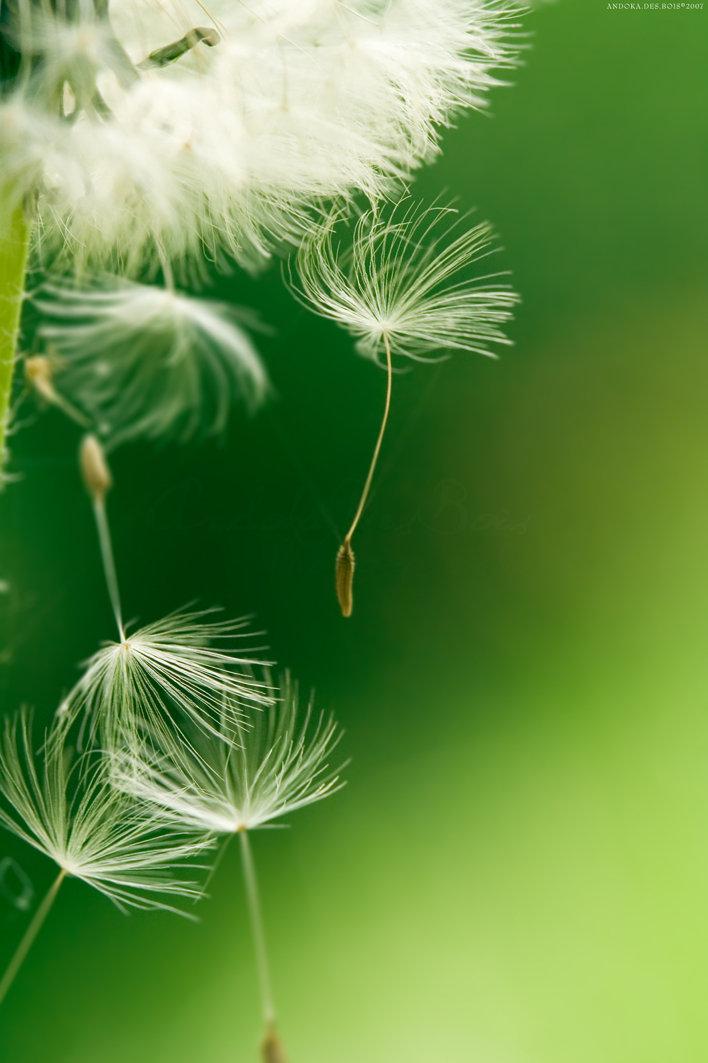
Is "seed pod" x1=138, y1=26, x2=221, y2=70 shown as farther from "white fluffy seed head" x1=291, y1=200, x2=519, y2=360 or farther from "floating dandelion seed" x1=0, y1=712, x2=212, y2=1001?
"floating dandelion seed" x1=0, y1=712, x2=212, y2=1001

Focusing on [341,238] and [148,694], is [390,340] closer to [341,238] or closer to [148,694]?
[341,238]

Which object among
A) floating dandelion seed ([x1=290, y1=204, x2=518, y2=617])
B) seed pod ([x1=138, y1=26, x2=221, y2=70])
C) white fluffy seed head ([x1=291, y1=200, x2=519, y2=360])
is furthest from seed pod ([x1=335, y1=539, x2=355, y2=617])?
seed pod ([x1=138, y1=26, x2=221, y2=70])

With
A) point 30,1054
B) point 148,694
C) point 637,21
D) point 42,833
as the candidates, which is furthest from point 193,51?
point 30,1054

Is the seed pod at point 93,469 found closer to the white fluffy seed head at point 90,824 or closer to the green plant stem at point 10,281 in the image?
the green plant stem at point 10,281

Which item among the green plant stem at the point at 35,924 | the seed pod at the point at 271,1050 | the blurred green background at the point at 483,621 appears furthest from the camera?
the blurred green background at the point at 483,621

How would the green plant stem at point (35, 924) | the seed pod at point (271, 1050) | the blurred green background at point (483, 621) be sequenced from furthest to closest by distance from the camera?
the blurred green background at point (483, 621) → the green plant stem at point (35, 924) → the seed pod at point (271, 1050)

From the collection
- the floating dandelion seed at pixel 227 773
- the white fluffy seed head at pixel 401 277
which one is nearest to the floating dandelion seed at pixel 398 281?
the white fluffy seed head at pixel 401 277
